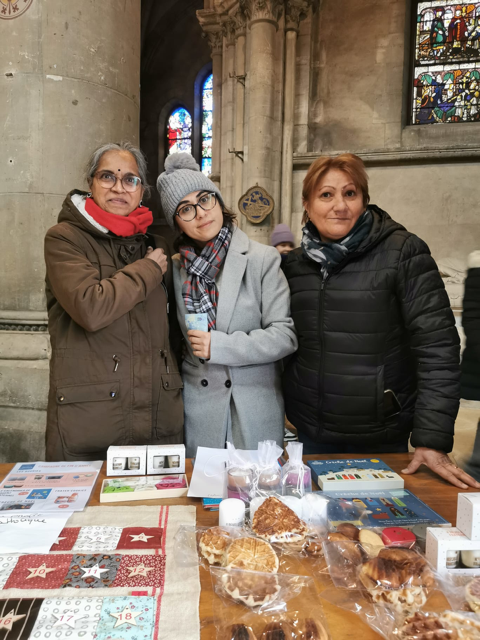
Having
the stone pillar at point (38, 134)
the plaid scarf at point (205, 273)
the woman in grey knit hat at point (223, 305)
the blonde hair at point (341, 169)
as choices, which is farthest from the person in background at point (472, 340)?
the stone pillar at point (38, 134)

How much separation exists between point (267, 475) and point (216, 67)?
1040 centimetres

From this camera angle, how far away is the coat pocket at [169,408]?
6.30ft

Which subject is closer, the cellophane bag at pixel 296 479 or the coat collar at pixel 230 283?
the cellophane bag at pixel 296 479

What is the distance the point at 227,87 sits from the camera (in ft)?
30.4

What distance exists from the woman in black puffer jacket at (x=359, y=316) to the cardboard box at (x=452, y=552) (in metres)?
0.78

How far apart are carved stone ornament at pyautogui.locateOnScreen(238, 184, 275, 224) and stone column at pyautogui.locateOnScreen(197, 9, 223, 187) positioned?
1485mm

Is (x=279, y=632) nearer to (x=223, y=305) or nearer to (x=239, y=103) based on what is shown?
(x=223, y=305)

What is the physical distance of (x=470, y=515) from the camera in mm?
952

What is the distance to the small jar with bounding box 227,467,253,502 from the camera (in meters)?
1.25

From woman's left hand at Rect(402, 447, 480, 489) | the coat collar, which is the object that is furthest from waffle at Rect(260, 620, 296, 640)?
the coat collar

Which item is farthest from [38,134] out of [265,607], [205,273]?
[265,607]

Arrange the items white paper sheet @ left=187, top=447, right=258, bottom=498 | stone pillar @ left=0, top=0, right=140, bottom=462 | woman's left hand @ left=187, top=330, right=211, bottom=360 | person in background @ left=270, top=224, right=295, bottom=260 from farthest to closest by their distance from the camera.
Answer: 1. person in background @ left=270, top=224, right=295, bottom=260
2. stone pillar @ left=0, top=0, right=140, bottom=462
3. woman's left hand @ left=187, top=330, right=211, bottom=360
4. white paper sheet @ left=187, top=447, right=258, bottom=498

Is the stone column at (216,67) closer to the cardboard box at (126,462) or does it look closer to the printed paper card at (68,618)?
the cardboard box at (126,462)

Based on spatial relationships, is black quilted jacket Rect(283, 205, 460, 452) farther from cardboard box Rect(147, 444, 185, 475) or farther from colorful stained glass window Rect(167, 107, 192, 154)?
colorful stained glass window Rect(167, 107, 192, 154)
